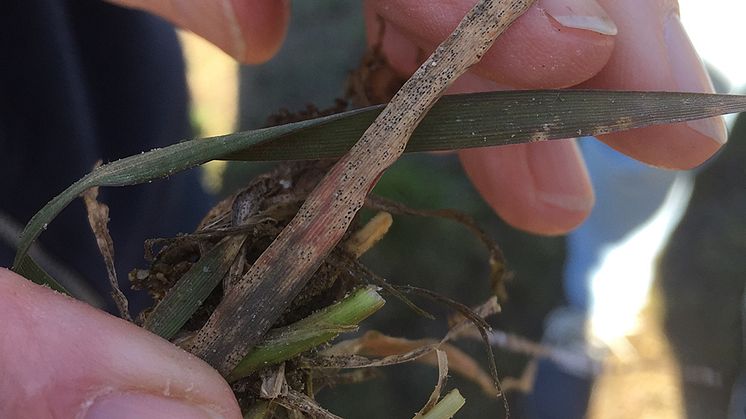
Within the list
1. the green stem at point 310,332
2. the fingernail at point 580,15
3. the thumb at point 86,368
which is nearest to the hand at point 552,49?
the fingernail at point 580,15

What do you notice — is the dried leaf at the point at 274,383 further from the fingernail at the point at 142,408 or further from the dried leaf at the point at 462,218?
the dried leaf at the point at 462,218

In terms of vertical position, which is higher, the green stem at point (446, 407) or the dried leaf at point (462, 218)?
the dried leaf at point (462, 218)

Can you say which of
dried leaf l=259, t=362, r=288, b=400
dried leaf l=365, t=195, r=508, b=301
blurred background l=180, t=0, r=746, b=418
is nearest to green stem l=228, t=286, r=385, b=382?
dried leaf l=259, t=362, r=288, b=400

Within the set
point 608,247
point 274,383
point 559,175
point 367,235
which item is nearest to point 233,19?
point 367,235

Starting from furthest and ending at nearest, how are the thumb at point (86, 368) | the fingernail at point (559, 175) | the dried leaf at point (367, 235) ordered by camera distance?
the fingernail at point (559, 175), the dried leaf at point (367, 235), the thumb at point (86, 368)

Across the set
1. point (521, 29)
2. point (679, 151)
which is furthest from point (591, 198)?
point (521, 29)

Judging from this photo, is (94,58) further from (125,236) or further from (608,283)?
(608,283)

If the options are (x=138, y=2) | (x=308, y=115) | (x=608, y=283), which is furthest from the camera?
(x=608, y=283)
